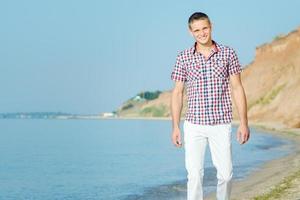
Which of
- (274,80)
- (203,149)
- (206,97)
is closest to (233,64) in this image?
(206,97)

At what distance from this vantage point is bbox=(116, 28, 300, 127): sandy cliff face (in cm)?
6406

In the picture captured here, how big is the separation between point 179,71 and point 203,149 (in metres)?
0.81

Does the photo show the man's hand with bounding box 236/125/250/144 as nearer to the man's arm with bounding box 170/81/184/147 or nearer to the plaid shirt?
the plaid shirt

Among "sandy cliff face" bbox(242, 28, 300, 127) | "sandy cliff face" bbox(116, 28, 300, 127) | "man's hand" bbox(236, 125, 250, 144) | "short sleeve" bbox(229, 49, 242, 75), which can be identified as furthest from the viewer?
"sandy cliff face" bbox(242, 28, 300, 127)

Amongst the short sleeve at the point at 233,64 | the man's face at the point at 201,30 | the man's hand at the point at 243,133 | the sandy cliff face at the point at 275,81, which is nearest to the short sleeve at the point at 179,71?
the man's face at the point at 201,30

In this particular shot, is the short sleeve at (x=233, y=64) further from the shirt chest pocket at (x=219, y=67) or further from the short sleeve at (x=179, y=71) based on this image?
the short sleeve at (x=179, y=71)

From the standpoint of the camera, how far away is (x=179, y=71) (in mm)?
6590

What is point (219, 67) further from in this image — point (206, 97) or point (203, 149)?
point (203, 149)

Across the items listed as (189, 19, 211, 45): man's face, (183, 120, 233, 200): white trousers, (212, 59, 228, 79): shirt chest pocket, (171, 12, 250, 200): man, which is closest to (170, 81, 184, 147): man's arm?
(171, 12, 250, 200): man

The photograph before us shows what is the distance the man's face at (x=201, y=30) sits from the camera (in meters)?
6.48

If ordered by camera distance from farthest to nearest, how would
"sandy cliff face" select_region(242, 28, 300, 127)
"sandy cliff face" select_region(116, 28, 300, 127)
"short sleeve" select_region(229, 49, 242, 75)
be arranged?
"sandy cliff face" select_region(242, 28, 300, 127) → "sandy cliff face" select_region(116, 28, 300, 127) → "short sleeve" select_region(229, 49, 242, 75)

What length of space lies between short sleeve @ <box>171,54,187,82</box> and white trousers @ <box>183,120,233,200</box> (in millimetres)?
433

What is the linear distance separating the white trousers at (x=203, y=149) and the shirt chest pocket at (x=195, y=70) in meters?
0.46

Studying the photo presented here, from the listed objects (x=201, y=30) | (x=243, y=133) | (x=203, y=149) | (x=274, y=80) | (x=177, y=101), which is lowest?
(x=203, y=149)
